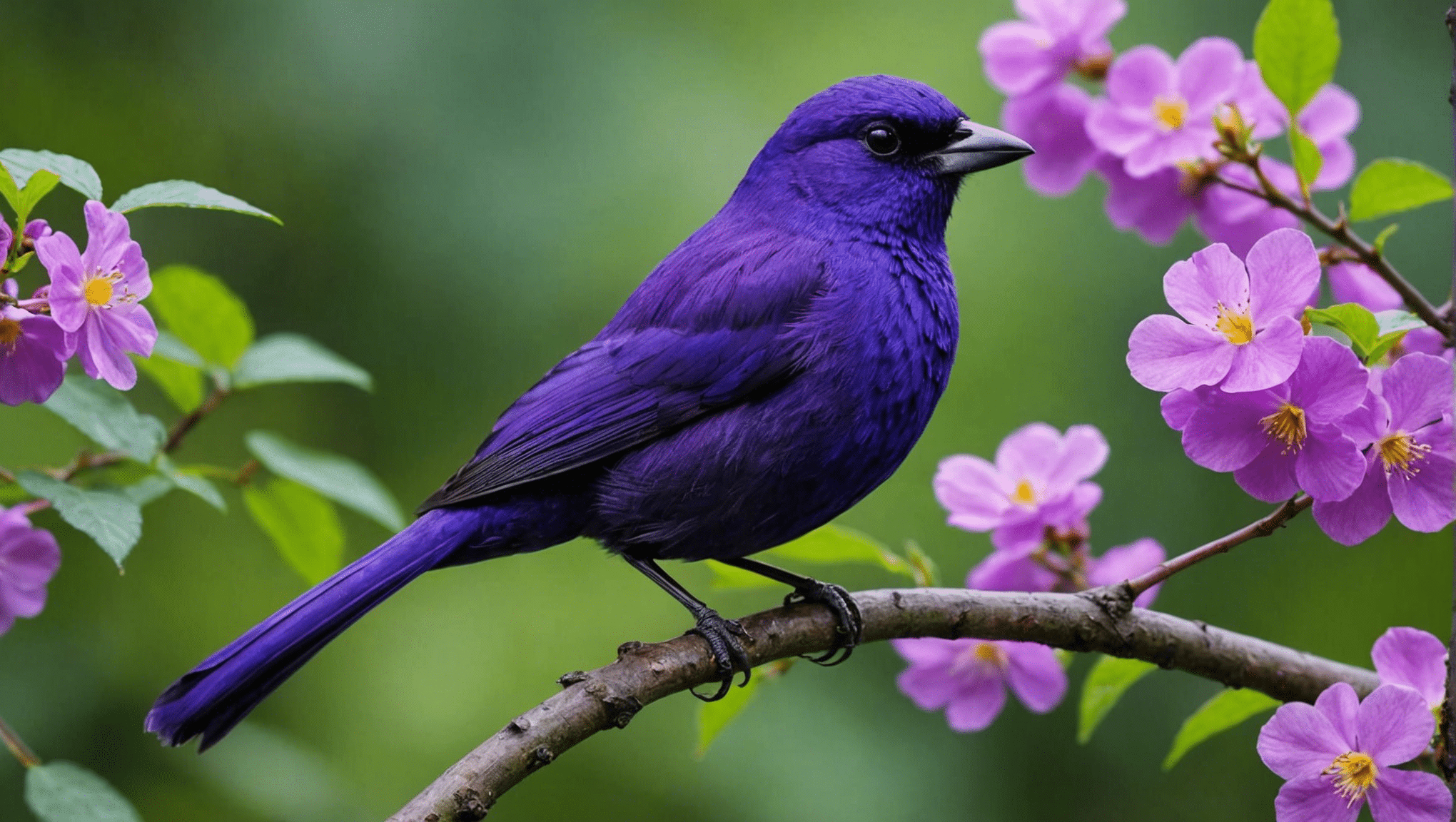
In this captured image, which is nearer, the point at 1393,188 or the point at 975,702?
the point at 1393,188

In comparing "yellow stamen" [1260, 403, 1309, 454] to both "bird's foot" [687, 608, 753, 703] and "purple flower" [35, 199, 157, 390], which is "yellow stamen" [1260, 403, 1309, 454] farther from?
"purple flower" [35, 199, 157, 390]

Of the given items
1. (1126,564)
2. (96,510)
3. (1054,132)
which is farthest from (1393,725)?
(96,510)

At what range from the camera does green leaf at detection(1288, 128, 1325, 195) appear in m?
2.26

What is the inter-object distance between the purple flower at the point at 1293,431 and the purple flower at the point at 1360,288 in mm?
924

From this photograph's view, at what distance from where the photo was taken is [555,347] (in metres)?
4.72

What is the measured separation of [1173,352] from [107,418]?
64.2 inches

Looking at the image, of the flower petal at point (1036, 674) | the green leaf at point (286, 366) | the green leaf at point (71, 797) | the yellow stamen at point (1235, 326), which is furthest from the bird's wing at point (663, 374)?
the yellow stamen at point (1235, 326)

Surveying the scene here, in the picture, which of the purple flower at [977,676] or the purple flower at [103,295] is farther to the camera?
the purple flower at [977,676]

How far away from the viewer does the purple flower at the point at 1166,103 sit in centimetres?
259

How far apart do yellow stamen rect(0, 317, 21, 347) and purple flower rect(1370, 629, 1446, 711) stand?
6.19 feet

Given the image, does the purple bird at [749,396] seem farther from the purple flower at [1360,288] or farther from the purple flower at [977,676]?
the purple flower at [1360,288]

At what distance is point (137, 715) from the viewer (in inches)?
162

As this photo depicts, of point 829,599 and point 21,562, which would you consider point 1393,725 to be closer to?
point 829,599

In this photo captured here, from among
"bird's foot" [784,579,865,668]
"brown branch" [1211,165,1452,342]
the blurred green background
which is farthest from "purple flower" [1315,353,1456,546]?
the blurred green background
